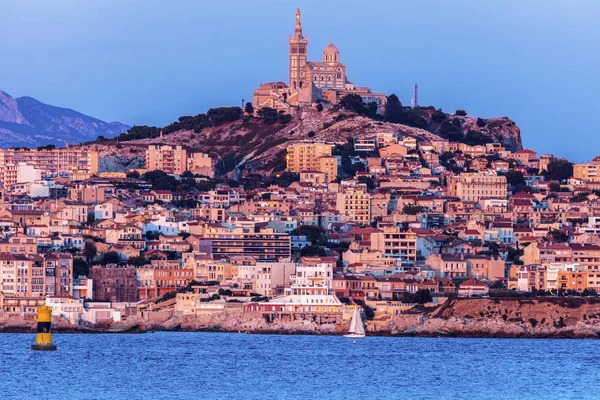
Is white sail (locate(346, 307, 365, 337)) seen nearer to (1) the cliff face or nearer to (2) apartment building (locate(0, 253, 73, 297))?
(1) the cliff face

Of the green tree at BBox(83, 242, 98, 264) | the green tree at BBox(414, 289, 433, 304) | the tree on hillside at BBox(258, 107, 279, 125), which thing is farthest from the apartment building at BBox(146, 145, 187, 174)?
the green tree at BBox(414, 289, 433, 304)

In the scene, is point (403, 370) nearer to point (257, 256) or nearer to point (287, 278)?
point (287, 278)

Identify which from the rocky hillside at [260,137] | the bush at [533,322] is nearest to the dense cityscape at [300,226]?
the bush at [533,322]

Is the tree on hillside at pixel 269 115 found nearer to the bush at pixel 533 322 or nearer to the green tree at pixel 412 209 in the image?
the green tree at pixel 412 209

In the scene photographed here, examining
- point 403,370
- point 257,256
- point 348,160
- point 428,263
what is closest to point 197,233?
point 257,256

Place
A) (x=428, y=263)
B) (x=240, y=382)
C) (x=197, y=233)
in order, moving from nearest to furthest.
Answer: (x=240, y=382) → (x=428, y=263) → (x=197, y=233)

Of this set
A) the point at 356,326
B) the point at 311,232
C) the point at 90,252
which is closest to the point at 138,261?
the point at 90,252
